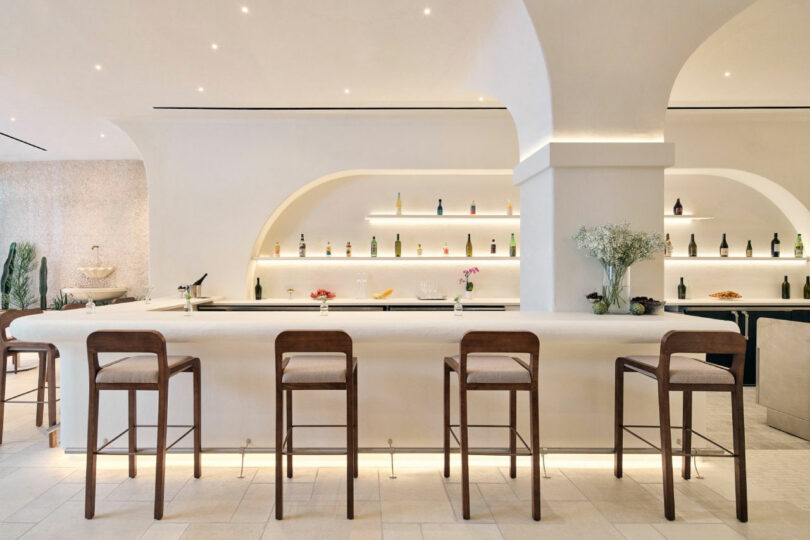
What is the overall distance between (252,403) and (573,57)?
3.07 metres

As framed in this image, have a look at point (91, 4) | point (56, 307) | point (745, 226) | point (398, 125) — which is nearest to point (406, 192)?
point (398, 125)

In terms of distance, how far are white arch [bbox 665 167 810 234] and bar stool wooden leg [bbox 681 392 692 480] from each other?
12.3 feet

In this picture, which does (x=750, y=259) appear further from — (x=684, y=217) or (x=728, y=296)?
(x=684, y=217)

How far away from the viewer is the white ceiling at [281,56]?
314cm

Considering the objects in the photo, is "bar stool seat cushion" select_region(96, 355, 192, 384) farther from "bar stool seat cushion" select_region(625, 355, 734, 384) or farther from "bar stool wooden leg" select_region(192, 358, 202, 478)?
"bar stool seat cushion" select_region(625, 355, 734, 384)

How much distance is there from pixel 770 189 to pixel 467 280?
3.89 metres

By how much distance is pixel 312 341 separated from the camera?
2.22m

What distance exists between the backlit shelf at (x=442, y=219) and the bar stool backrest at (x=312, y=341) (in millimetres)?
3652

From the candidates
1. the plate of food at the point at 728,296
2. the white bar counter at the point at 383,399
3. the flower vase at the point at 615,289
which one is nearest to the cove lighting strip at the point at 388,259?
the plate of food at the point at 728,296

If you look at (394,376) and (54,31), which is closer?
(394,376)

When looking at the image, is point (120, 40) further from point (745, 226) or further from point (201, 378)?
point (745, 226)

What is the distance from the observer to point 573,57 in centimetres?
297

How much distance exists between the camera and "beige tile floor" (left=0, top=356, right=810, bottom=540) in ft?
7.10

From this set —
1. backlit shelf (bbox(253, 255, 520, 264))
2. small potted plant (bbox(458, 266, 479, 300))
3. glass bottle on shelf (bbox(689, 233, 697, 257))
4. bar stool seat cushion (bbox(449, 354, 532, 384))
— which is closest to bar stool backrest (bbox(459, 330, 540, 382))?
bar stool seat cushion (bbox(449, 354, 532, 384))
